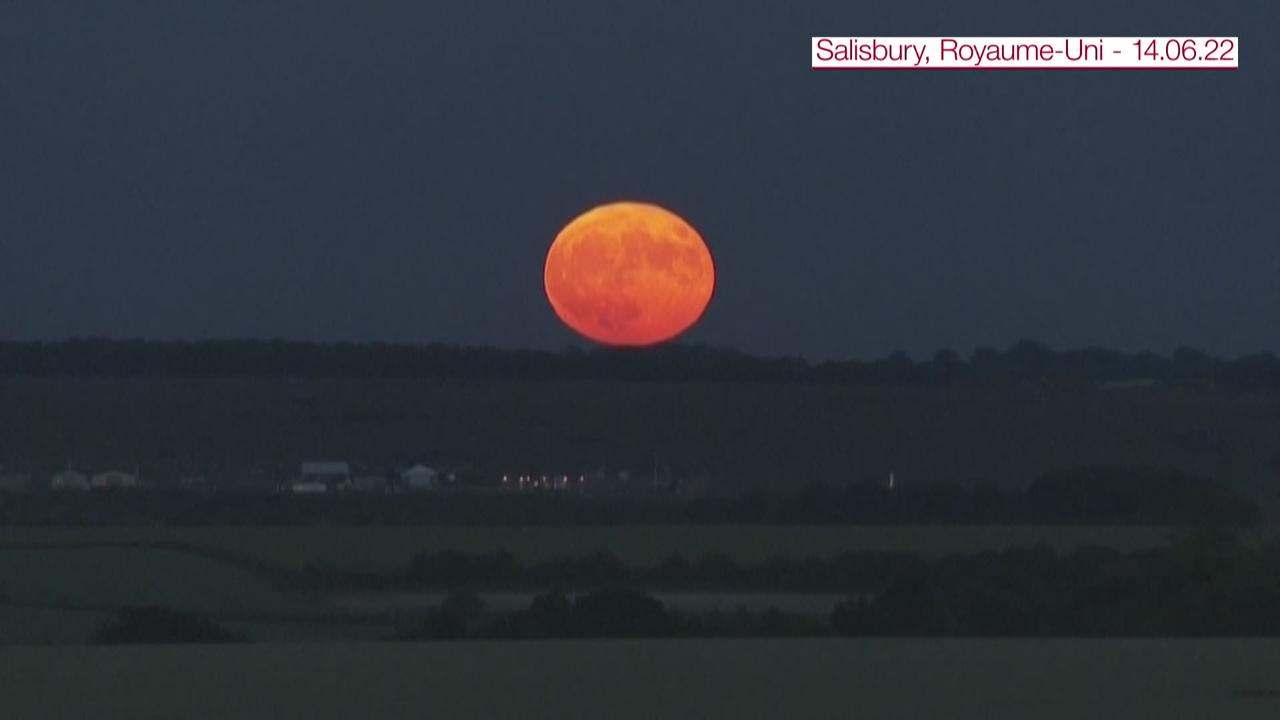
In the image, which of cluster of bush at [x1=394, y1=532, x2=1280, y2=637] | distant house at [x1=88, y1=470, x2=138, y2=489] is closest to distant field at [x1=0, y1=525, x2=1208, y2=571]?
cluster of bush at [x1=394, y1=532, x2=1280, y2=637]

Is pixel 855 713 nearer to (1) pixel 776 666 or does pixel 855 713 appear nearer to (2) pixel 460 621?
(1) pixel 776 666

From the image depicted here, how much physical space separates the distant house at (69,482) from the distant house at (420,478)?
624 cm

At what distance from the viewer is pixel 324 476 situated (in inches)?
1635

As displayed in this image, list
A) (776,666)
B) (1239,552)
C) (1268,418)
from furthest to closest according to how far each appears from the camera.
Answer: (1268,418), (1239,552), (776,666)

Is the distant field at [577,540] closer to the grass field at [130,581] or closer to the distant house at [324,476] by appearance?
the grass field at [130,581]

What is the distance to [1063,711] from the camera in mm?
7641

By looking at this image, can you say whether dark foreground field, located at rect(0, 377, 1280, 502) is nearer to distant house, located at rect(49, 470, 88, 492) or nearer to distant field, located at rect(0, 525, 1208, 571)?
distant house, located at rect(49, 470, 88, 492)

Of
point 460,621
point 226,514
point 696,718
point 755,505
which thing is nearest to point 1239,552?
point 460,621

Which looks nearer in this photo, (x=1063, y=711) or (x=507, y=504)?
(x=1063, y=711)

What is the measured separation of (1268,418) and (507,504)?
52.8ft

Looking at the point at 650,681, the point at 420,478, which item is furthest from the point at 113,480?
the point at 650,681

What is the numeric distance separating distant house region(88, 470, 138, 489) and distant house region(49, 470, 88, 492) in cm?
18

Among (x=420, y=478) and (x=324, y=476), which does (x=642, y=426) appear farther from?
(x=324, y=476)

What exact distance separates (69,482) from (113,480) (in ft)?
3.81
